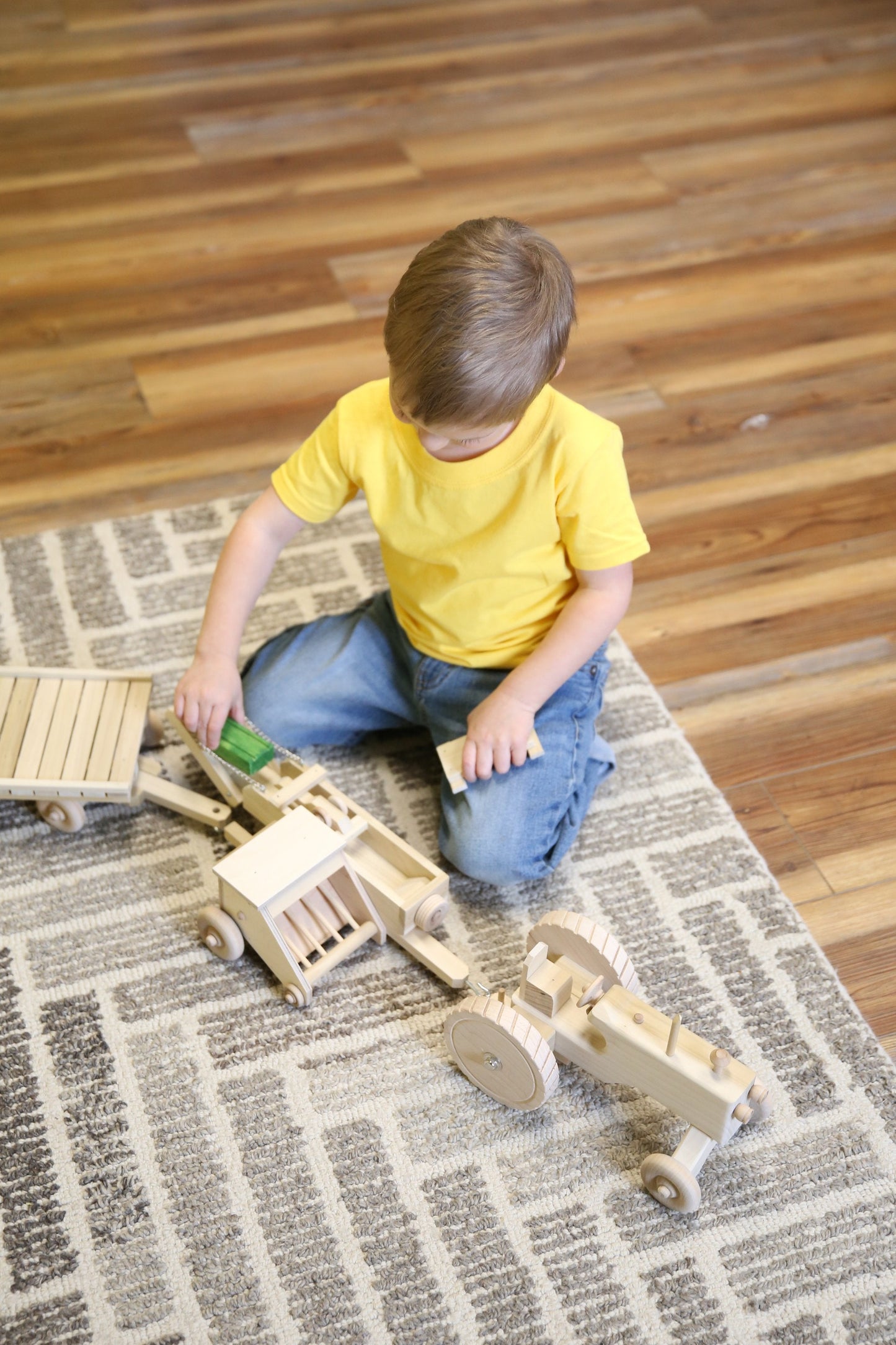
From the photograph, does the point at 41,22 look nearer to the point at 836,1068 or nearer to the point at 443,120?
the point at 443,120

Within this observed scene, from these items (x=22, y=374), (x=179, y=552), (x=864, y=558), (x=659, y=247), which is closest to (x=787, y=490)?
(x=864, y=558)

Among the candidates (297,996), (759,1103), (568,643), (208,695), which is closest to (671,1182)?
(759,1103)

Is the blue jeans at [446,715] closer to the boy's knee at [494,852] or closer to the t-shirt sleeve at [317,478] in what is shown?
the boy's knee at [494,852]

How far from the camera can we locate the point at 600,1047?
873 millimetres

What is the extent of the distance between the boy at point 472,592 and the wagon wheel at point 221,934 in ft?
0.49

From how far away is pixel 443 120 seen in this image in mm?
2037

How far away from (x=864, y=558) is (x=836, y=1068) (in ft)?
2.05

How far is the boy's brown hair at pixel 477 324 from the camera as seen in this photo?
2.59 ft

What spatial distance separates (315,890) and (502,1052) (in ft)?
0.69

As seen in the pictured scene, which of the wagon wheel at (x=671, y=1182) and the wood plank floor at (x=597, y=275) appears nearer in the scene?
the wagon wheel at (x=671, y=1182)

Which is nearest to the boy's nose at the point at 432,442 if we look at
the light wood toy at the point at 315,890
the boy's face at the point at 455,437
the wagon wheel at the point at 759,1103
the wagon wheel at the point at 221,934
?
the boy's face at the point at 455,437

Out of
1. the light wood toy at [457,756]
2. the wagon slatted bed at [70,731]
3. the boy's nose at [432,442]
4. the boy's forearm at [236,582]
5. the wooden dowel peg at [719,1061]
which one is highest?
the boy's nose at [432,442]

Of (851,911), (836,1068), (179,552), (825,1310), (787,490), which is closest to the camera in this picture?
(825,1310)

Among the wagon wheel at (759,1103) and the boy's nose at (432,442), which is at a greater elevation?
the boy's nose at (432,442)
